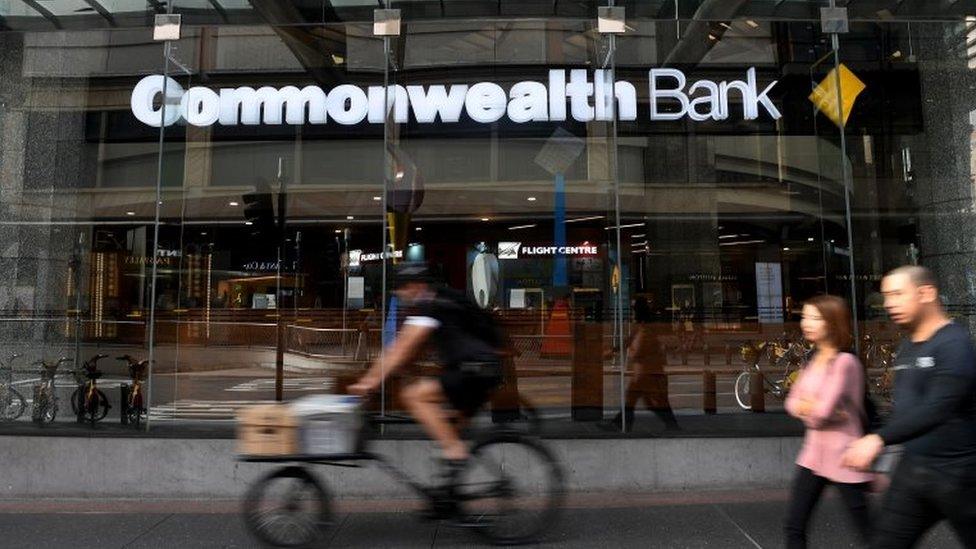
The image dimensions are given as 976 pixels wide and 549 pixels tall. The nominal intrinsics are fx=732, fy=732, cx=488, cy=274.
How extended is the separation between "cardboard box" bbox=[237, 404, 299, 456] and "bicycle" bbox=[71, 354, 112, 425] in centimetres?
363

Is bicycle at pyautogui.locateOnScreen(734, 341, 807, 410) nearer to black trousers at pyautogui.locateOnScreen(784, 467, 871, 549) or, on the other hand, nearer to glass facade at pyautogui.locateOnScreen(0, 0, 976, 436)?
glass facade at pyautogui.locateOnScreen(0, 0, 976, 436)

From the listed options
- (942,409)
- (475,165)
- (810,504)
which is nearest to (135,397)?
(475,165)

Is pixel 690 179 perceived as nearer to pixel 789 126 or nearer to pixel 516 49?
pixel 789 126

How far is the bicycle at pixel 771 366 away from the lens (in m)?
8.36

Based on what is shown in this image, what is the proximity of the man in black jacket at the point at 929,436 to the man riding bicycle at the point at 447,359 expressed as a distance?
217 centimetres

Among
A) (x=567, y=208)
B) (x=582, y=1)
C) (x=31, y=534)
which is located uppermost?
(x=582, y=1)

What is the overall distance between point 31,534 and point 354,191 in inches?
252

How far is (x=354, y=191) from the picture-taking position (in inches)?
420

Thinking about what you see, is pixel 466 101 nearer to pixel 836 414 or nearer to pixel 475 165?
pixel 475 165

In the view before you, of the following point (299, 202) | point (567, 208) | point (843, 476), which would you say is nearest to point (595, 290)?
point (567, 208)

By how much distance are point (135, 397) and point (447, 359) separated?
14.9 feet

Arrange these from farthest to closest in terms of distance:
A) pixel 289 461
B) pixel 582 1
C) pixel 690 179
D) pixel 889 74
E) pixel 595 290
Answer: pixel 690 179, pixel 595 290, pixel 889 74, pixel 582 1, pixel 289 461

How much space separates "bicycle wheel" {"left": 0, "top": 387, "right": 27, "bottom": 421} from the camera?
25.0 ft

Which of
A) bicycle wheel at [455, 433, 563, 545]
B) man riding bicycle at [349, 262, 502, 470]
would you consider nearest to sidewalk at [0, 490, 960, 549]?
bicycle wheel at [455, 433, 563, 545]
